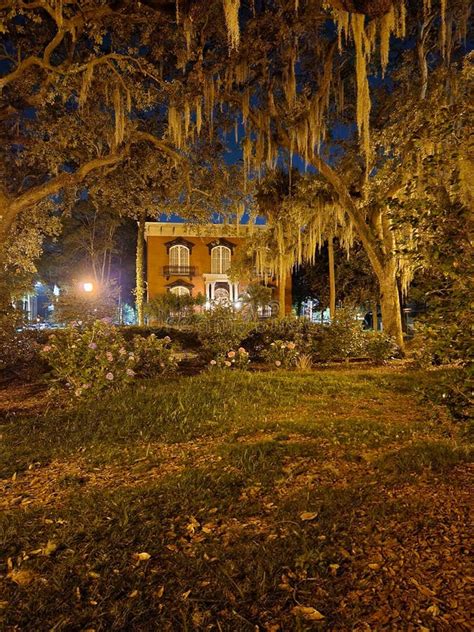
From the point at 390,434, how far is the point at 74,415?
3614mm

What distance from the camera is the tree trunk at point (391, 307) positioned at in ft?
38.5

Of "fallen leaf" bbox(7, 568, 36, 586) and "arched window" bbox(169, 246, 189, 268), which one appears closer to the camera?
"fallen leaf" bbox(7, 568, 36, 586)

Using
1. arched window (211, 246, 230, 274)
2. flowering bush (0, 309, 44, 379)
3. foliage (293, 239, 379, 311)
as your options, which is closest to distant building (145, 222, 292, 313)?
arched window (211, 246, 230, 274)

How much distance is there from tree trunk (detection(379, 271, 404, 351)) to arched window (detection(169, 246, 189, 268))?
22.3 meters

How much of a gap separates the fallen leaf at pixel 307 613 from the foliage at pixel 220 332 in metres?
8.33

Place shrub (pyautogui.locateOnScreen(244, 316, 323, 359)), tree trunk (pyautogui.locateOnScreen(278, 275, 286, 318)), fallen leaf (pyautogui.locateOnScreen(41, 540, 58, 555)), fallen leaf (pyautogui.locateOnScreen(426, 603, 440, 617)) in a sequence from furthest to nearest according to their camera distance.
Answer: tree trunk (pyautogui.locateOnScreen(278, 275, 286, 318)) < shrub (pyautogui.locateOnScreen(244, 316, 323, 359)) < fallen leaf (pyautogui.locateOnScreen(41, 540, 58, 555)) < fallen leaf (pyautogui.locateOnScreen(426, 603, 440, 617))

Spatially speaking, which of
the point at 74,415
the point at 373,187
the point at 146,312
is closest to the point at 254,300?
the point at 146,312

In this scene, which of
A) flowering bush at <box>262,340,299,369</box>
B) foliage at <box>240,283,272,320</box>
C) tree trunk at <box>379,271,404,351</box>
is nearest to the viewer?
flowering bush at <box>262,340,299,369</box>

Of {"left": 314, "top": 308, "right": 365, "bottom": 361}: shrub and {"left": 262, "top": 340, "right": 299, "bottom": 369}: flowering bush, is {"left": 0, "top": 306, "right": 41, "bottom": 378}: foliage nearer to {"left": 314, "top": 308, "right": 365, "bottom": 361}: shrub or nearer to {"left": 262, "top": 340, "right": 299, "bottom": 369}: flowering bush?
{"left": 262, "top": 340, "right": 299, "bottom": 369}: flowering bush

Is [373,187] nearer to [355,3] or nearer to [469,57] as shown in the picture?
[469,57]

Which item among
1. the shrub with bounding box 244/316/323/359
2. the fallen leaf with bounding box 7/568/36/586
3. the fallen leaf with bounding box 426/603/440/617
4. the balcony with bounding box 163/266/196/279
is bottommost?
the fallen leaf with bounding box 7/568/36/586

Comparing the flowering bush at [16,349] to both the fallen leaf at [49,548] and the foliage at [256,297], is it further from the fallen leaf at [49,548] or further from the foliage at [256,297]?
the foliage at [256,297]

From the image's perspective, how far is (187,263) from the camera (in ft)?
108

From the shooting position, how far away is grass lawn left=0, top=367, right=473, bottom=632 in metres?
1.95
